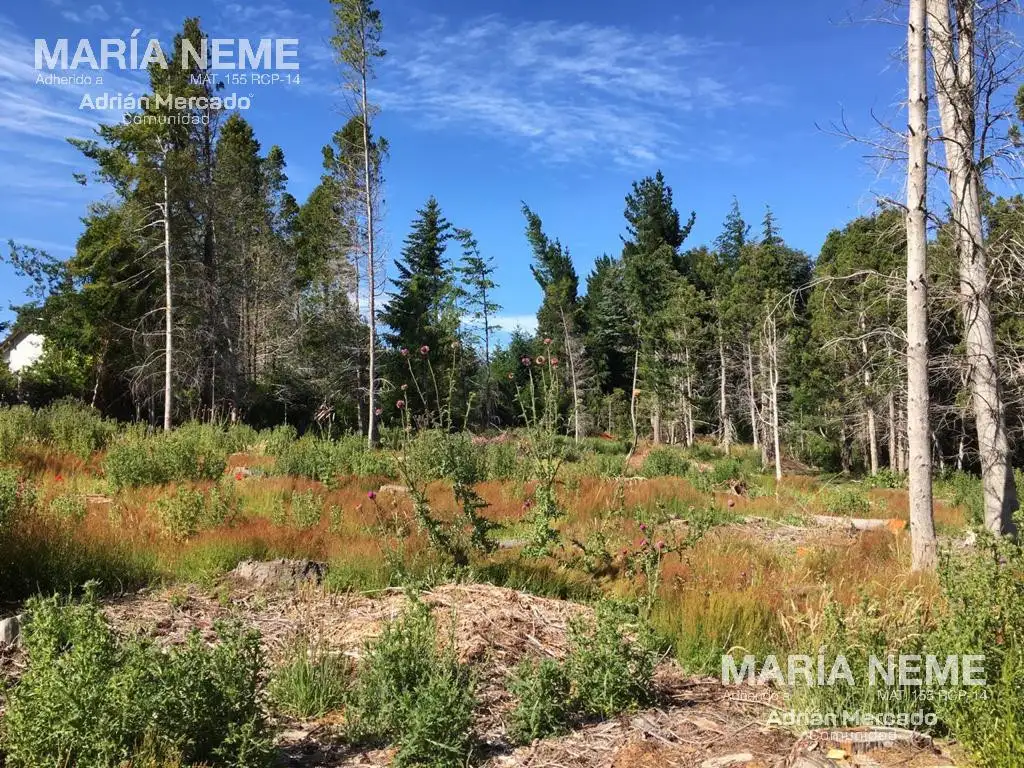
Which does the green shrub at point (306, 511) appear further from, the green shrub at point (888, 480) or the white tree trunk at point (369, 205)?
the green shrub at point (888, 480)

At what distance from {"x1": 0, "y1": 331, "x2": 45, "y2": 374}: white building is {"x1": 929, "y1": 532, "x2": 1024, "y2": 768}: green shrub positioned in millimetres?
32120

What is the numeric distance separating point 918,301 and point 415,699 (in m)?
6.23

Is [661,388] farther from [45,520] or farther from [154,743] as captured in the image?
[154,743]

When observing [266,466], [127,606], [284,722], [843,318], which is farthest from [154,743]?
[843,318]

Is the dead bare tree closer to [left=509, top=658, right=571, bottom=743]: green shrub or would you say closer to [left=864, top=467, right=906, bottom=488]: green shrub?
[left=509, top=658, right=571, bottom=743]: green shrub

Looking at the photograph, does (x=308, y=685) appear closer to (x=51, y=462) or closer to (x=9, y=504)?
(x=9, y=504)

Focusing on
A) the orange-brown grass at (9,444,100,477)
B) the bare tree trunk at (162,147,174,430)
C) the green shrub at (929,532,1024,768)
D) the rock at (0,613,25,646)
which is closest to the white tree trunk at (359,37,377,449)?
the bare tree trunk at (162,147,174,430)

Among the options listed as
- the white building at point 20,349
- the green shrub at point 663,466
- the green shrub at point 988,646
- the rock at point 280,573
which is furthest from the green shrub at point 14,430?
the white building at point 20,349

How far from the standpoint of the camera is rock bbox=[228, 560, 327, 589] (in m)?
4.98

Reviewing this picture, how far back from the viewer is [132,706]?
2480mm

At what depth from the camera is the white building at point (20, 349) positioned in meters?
28.2

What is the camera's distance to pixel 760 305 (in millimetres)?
28703

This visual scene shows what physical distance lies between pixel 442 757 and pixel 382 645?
0.61 metres

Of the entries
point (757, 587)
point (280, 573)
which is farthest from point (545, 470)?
point (280, 573)
